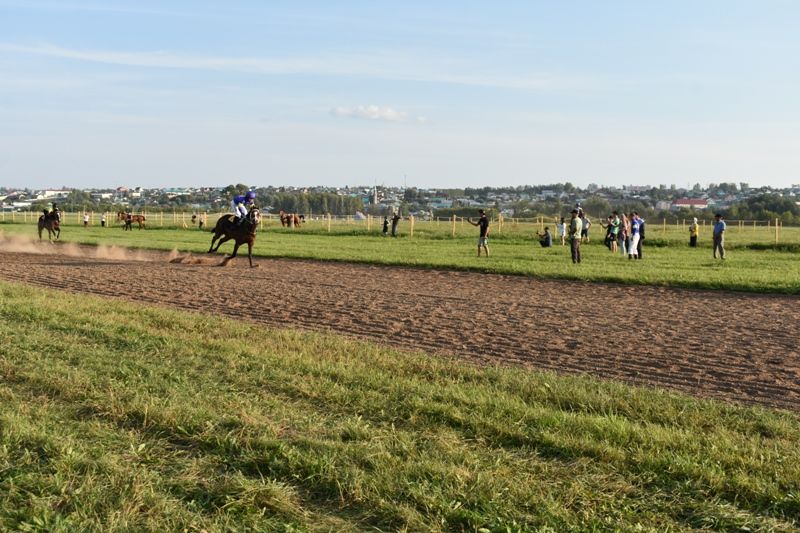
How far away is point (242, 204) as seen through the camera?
83.4ft

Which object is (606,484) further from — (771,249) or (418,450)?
(771,249)

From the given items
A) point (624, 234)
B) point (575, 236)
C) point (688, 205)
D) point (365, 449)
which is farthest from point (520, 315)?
point (688, 205)

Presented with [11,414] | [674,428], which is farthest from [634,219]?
[11,414]

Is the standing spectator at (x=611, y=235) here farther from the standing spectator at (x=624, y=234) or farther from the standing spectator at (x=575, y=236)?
the standing spectator at (x=575, y=236)

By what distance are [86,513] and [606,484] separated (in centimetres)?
334

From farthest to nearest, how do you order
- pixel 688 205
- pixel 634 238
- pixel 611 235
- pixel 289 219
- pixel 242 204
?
1. pixel 688 205
2. pixel 289 219
3. pixel 611 235
4. pixel 634 238
5. pixel 242 204

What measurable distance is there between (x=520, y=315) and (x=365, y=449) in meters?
8.98

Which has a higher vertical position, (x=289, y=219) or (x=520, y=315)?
(x=289, y=219)

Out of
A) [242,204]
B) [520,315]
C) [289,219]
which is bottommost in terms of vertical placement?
[520,315]

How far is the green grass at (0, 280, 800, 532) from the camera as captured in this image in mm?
4875

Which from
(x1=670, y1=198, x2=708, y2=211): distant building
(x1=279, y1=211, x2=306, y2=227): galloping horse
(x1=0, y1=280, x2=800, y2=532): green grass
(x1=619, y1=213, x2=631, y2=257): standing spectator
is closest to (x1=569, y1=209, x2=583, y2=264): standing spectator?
(x1=619, y1=213, x2=631, y2=257): standing spectator

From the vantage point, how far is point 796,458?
590 centimetres

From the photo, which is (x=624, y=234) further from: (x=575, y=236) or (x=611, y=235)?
(x=575, y=236)

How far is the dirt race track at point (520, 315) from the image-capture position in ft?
32.4
